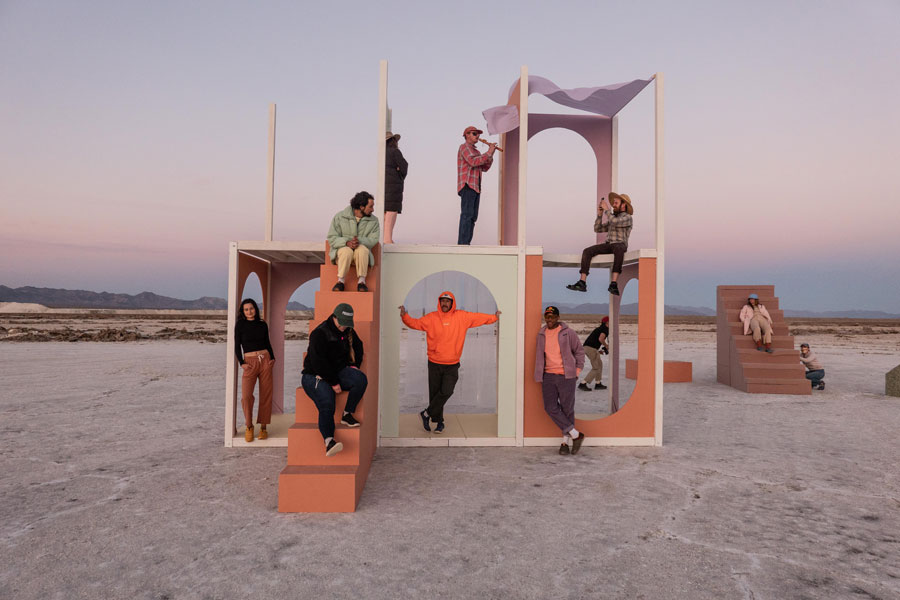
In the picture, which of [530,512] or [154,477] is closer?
[530,512]

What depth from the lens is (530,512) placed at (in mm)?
5043

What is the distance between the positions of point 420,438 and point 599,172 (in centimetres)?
522

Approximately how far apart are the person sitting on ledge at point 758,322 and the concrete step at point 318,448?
38.0 feet

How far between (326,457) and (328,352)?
0.99m


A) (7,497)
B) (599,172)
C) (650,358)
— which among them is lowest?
(7,497)

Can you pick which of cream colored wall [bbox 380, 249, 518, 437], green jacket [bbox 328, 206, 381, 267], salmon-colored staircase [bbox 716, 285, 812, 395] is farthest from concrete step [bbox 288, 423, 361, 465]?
salmon-colored staircase [bbox 716, 285, 812, 395]

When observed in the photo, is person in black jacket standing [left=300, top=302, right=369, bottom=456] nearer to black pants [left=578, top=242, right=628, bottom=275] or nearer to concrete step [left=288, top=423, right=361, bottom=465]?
A: concrete step [left=288, top=423, right=361, bottom=465]

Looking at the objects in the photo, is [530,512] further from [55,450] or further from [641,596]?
[55,450]

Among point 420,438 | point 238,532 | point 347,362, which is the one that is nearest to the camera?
point 238,532

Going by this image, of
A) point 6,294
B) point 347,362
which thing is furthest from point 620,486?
point 6,294

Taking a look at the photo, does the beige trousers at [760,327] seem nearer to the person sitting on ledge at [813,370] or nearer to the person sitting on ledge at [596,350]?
the person sitting on ledge at [813,370]

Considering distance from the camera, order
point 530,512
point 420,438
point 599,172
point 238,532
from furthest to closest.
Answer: point 599,172 < point 420,438 < point 530,512 < point 238,532

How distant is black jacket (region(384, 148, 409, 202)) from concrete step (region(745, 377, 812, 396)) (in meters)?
9.68

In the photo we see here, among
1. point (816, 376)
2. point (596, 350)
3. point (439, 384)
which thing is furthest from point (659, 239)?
point (816, 376)
